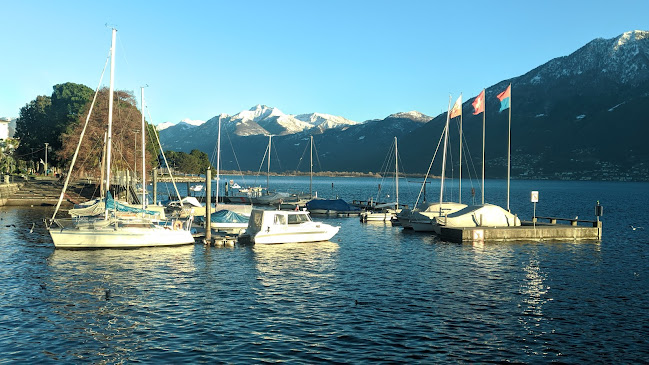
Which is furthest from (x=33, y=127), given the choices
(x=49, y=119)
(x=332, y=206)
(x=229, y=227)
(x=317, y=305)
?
(x=317, y=305)

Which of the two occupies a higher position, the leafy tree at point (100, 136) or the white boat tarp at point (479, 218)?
the leafy tree at point (100, 136)

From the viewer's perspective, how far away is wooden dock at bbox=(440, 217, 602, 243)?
167 feet

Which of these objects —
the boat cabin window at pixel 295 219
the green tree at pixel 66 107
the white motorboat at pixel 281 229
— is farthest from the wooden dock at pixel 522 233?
the green tree at pixel 66 107

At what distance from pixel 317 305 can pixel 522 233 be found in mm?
32272

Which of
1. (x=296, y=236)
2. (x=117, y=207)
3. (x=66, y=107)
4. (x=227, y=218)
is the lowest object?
(x=296, y=236)

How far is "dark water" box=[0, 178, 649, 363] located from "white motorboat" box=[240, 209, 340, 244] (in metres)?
1.48

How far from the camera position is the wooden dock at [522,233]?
51.0m

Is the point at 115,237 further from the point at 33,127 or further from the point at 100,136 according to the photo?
the point at 33,127

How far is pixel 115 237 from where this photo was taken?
1619 inches

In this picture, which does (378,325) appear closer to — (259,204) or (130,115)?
(259,204)

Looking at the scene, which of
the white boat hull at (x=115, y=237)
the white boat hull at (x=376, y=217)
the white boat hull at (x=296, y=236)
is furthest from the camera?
the white boat hull at (x=376, y=217)

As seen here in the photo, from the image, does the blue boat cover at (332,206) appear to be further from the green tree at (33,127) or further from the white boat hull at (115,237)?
the green tree at (33,127)

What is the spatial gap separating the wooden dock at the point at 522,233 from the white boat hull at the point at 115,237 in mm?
25320

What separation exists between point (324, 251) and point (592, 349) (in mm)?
25702
